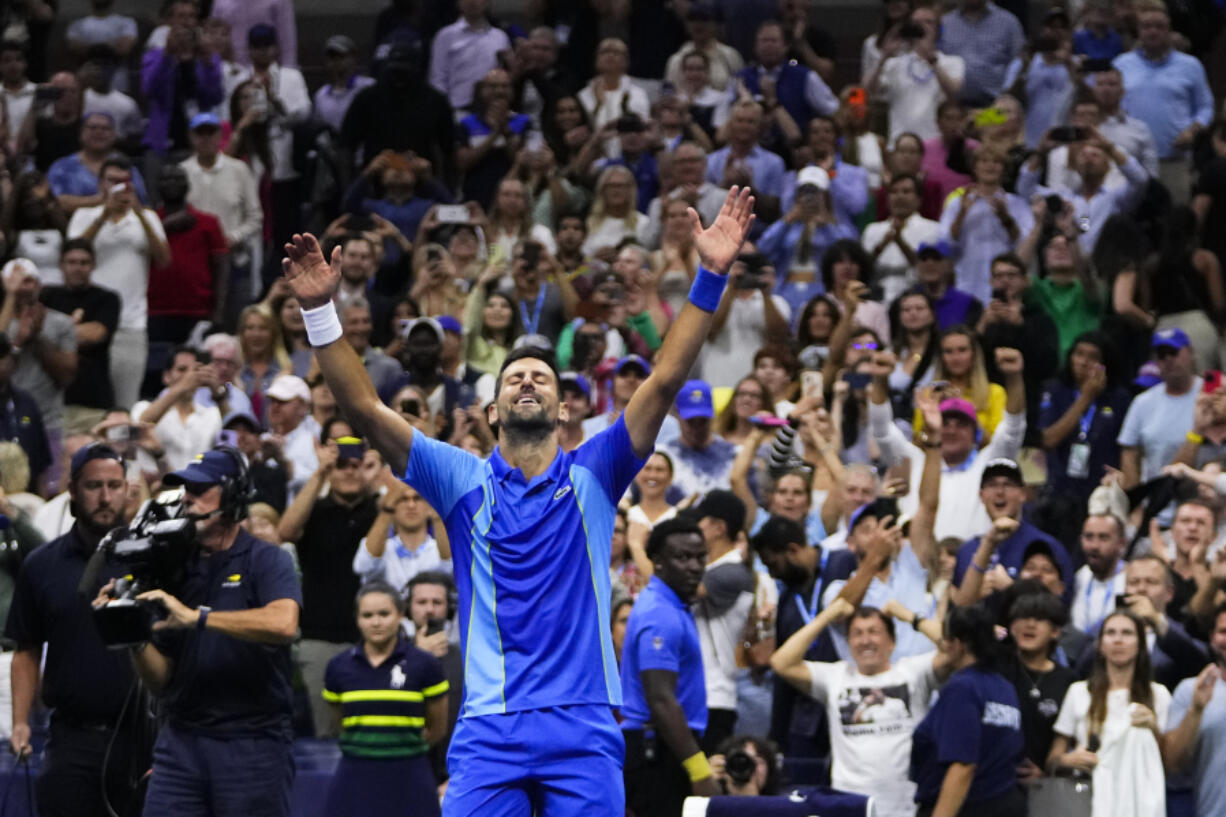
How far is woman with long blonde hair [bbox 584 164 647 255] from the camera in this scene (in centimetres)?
1528

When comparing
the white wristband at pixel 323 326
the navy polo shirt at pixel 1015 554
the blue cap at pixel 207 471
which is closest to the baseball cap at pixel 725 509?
the navy polo shirt at pixel 1015 554

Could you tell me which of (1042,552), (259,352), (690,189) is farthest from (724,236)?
(690,189)

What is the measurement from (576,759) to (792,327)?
835 cm

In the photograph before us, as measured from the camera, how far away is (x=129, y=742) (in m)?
8.64

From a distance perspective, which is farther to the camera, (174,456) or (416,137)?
(416,137)

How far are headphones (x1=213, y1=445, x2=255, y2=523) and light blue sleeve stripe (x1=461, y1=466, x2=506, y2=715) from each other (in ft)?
6.44

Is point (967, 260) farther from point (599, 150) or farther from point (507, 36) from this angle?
point (507, 36)

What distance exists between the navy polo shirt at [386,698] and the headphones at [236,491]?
1890 mm

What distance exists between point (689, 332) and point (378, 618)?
4165mm

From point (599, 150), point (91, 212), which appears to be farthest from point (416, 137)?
point (91, 212)

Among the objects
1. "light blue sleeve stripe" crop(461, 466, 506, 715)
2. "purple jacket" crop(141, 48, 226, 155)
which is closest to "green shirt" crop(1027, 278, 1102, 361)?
"purple jacket" crop(141, 48, 226, 155)

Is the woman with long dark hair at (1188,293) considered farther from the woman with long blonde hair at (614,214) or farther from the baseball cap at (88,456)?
the baseball cap at (88,456)

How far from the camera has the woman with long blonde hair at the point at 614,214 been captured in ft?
50.1

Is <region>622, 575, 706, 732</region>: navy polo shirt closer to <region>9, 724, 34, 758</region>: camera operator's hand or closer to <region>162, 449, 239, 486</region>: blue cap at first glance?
<region>162, 449, 239, 486</region>: blue cap
